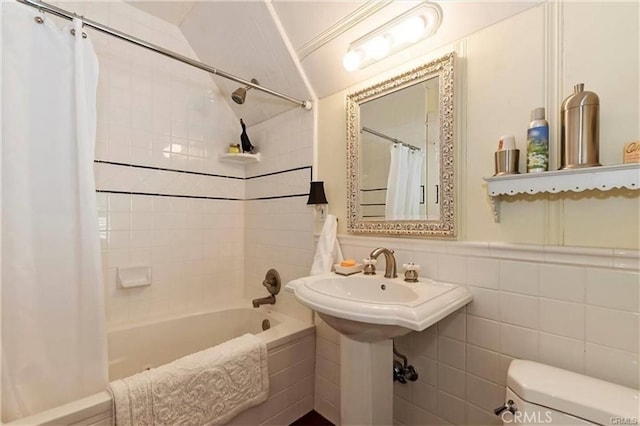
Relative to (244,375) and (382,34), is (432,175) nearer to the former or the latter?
(382,34)

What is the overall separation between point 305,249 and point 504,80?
1297 mm

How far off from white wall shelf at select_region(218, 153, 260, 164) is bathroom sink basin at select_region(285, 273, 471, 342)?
3.92 feet

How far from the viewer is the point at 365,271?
1321mm

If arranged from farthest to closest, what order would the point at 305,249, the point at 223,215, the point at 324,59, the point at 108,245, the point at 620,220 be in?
the point at 223,215
the point at 305,249
the point at 108,245
the point at 324,59
the point at 620,220

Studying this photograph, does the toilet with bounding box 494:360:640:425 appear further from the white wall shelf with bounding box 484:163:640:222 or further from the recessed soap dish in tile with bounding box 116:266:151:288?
the recessed soap dish in tile with bounding box 116:266:151:288

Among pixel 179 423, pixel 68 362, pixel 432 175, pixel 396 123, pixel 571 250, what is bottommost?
pixel 179 423

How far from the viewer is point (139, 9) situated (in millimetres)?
1831

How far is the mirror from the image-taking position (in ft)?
3.89

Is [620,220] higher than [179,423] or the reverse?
higher

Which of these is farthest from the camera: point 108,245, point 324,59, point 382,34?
point 108,245

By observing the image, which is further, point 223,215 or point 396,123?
point 223,215

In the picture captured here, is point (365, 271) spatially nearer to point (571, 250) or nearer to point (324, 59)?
point (571, 250)

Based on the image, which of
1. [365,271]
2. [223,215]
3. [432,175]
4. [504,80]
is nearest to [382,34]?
[504,80]

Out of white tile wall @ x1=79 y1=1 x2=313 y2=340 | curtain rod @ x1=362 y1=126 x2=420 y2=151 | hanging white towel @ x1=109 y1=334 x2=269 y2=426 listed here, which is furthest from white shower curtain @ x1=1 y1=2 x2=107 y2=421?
curtain rod @ x1=362 y1=126 x2=420 y2=151
